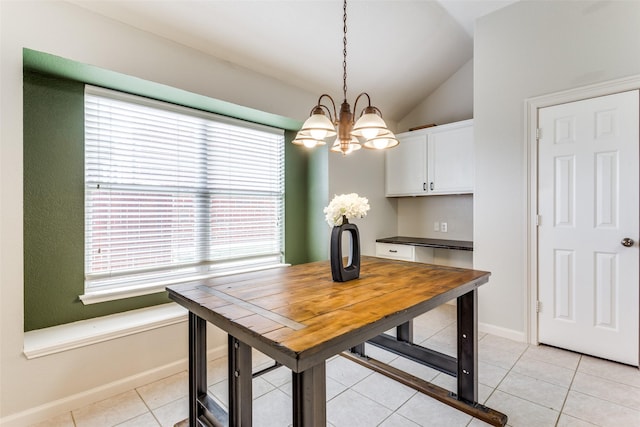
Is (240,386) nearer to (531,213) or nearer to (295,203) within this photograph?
(295,203)

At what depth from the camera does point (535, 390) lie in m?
2.08

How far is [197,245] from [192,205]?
1.30 ft

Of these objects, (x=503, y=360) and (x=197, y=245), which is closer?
(x=503, y=360)

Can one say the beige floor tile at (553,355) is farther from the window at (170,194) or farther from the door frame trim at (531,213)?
the window at (170,194)

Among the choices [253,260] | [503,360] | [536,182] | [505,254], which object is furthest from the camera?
[253,260]

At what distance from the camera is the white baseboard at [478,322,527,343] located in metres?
2.84

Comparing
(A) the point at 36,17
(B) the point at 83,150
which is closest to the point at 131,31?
(A) the point at 36,17

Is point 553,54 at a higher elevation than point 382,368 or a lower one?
higher

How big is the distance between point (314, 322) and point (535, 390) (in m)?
1.91

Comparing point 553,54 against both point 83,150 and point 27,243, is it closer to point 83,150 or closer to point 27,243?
point 83,150

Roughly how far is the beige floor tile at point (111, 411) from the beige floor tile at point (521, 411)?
2228mm

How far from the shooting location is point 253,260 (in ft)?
11.5

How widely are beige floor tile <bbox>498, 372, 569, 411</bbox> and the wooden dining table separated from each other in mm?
391

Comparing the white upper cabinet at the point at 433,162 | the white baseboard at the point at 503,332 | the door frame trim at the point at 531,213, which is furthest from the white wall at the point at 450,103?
the white baseboard at the point at 503,332
